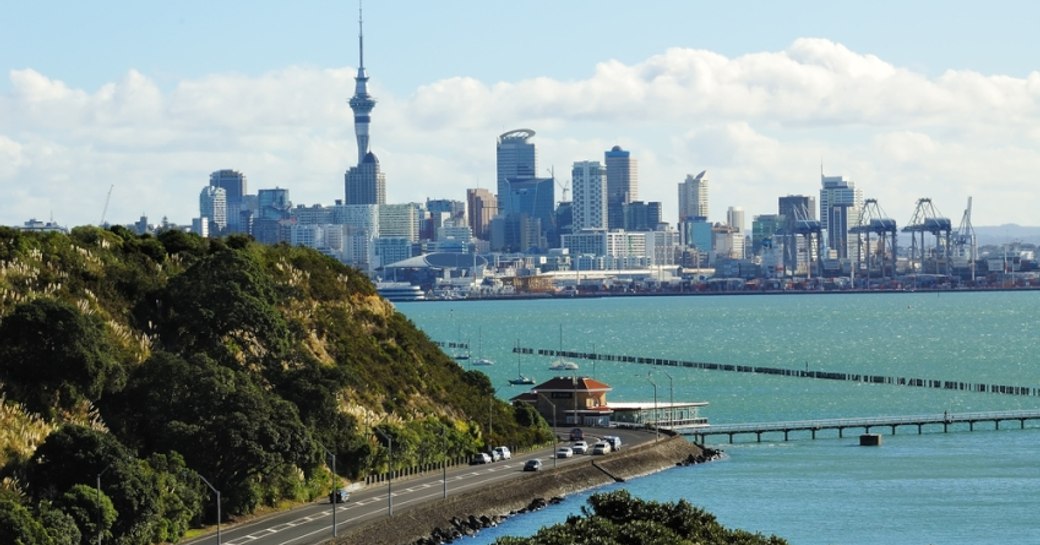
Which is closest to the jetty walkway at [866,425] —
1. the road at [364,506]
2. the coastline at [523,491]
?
the coastline at [523,491]

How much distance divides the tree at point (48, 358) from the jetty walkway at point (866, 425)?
47.3 meters

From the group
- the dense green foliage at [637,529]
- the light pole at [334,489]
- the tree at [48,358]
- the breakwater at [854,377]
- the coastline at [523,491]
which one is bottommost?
the breakwater at [854,377]

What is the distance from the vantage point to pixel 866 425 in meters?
121

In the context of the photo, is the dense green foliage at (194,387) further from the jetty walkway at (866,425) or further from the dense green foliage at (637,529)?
the dense green foliage at (637,529)

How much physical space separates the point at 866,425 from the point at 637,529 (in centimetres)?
7542

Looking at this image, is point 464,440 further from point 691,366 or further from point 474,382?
point 691,366

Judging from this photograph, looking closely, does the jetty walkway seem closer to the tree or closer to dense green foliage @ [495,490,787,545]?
the tree

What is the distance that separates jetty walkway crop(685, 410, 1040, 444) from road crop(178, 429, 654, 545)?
2023cm

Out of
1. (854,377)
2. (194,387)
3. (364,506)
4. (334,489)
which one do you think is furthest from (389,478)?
(854,377)

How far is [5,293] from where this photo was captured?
7988 centimetres

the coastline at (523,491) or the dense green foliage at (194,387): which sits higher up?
the dense green foliage at (194,387)

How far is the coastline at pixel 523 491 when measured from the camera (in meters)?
71.4

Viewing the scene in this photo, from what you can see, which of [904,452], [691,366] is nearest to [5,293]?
[904,452]

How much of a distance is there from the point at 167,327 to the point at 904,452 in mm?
42092
